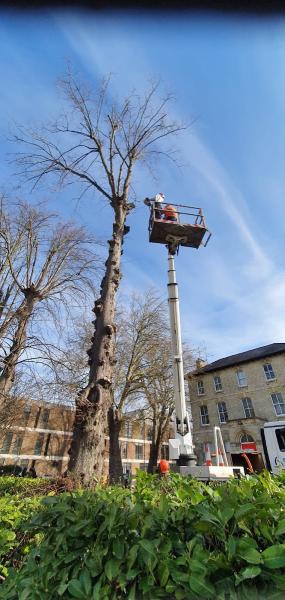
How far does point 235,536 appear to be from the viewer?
140 centimetres

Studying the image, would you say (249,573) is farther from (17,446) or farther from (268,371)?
(17,446)

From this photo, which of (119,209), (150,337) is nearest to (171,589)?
(119,209)

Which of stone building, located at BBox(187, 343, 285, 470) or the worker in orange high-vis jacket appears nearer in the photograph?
the worker in orange high-vis jacket

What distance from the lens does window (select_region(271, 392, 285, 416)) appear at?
2547 centimetres

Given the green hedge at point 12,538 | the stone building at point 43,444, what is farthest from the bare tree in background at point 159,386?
the green hedge at point 12,538

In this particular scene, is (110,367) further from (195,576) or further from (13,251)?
(13,251)

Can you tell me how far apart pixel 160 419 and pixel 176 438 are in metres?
17.4

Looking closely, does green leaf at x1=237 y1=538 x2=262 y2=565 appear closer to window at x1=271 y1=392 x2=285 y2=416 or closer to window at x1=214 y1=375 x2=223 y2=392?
window at x1=271 y1=392 x2=285 y2=416

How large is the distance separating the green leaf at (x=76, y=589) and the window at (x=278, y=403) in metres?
28.0

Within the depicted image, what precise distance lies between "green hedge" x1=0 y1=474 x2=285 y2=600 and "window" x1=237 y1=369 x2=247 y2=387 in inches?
1153

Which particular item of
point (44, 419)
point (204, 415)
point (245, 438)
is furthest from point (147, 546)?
point (44, 419)

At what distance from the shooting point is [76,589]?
154 centimetres

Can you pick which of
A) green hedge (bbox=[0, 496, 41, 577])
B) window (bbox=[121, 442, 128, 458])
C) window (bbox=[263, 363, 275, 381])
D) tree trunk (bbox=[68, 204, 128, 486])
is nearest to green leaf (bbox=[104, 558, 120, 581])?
green hedge (bbox=[0, 496, 41, 577])

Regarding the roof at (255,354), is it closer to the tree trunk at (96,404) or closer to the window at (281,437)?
the window at (281,437)
